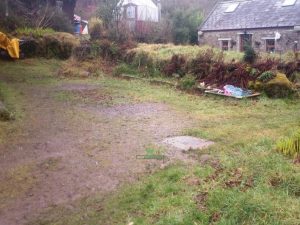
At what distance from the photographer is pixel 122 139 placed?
6801mm

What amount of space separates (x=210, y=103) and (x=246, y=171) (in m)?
5.36

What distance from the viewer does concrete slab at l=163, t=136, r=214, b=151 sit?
6.17 m

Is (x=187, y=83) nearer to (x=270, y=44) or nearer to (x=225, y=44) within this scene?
(x=270, y=44)

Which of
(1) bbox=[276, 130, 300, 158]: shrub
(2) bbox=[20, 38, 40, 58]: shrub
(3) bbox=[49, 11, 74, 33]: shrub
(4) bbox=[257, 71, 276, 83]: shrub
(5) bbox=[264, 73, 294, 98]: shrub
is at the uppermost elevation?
(3) bbox=[49, 11, 74, 33]: shrub

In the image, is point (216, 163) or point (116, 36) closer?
point (216, 163)

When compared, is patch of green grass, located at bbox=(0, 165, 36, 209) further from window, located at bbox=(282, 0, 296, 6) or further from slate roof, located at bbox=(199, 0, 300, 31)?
window, located at bbox=(282, 0, 296, 6)

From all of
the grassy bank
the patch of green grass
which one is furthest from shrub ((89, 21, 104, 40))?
the patch of green grass

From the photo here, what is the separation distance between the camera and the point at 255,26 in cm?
2300

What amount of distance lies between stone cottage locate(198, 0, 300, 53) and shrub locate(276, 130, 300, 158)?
15.7 meters

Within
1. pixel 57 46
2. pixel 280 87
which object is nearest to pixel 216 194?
pixel 280 87

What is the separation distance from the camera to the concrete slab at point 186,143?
6.17 meters

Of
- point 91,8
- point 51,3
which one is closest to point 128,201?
point 51,3

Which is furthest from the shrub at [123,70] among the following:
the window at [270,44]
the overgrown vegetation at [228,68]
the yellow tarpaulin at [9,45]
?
the window at [270,44]

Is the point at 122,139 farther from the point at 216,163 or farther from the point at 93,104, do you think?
the point at 93,104
